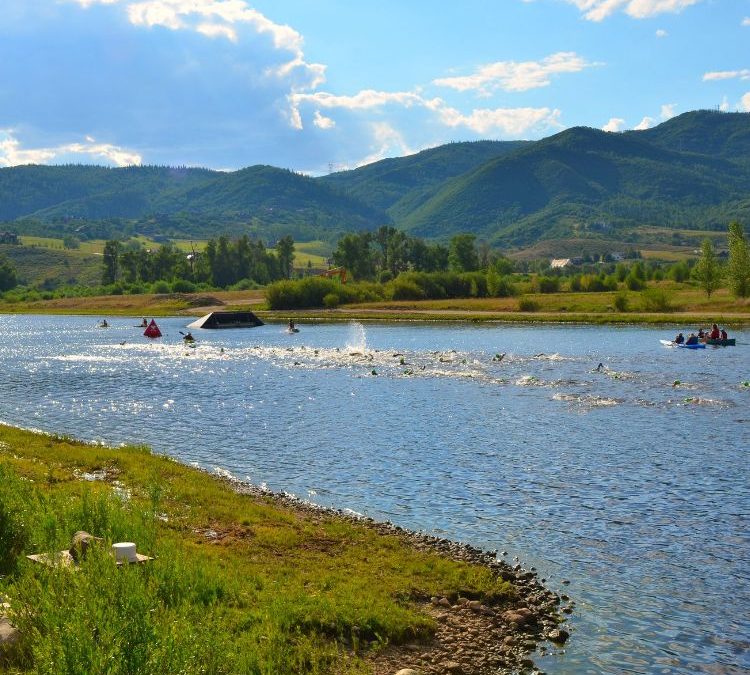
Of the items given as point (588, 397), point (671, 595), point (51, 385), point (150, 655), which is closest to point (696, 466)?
point (671, 595)

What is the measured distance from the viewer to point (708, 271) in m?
166

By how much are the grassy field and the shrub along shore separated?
0.04 metres

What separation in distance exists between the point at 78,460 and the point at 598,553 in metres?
23.1

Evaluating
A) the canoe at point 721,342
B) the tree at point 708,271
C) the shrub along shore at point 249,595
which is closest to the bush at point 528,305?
the tree at point 708,271

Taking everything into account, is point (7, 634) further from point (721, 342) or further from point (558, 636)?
point (721, 342)

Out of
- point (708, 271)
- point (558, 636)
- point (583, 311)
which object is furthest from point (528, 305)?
point (558, 636)

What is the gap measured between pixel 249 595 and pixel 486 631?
5.77 m

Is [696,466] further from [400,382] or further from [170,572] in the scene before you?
[400,382]

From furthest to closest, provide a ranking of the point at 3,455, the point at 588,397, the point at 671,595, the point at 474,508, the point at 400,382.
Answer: the point at 400,382, the point at 588,397, the point at 3,455, the point at 474,508, the point at 671,595

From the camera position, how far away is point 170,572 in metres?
17.6

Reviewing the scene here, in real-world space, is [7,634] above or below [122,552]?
below

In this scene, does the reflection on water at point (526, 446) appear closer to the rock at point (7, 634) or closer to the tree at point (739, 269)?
the rock at point (7, 634)

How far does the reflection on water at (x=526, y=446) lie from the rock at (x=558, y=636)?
21cm

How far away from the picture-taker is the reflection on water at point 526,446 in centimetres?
2094
